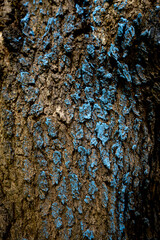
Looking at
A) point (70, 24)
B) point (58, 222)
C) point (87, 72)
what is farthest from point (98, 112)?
point (58, 222)

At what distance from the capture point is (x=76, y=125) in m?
0.70

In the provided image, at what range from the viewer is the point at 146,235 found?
2.32 feet

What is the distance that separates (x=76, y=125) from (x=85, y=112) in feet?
0.22

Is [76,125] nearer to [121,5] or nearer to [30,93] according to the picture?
[30,93]

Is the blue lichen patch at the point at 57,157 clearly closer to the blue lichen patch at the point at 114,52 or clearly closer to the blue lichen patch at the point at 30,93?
the blue lichen patch at the point at 30,93

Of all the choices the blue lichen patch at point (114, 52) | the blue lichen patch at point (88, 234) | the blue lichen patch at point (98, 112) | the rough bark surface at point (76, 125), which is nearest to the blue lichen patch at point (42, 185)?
the rough bark surface at point (76, 125)

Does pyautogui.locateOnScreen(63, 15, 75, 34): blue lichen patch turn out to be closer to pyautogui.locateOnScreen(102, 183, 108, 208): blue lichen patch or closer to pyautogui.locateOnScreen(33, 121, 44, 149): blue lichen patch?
pyautogui.locateOnScreen(33, 121, 44, 149): blue lichen patch

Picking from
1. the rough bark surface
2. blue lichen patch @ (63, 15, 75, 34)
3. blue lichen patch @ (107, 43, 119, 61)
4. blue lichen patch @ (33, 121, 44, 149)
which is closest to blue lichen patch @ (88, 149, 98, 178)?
the rough bark surface

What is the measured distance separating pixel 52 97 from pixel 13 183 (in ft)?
1.37

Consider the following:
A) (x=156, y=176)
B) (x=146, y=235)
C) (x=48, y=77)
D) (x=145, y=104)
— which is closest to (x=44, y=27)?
(x=48, y=77)

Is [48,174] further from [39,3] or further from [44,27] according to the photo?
[39,3]

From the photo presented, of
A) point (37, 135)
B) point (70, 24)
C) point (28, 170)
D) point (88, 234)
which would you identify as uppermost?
point (70, 24)

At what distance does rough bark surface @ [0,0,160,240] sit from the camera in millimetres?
682

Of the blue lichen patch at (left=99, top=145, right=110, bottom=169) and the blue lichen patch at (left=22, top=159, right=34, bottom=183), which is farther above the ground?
the blue lichen patch at (left=99, top=145, right=110, bottom=169)
